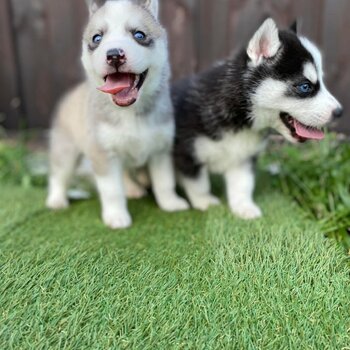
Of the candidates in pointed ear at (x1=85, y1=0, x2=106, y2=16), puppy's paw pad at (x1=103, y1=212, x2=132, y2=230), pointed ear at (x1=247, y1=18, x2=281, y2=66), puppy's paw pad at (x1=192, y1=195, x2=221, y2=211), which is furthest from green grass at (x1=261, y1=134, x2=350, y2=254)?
pointed ear at (x1=85, y1=0, x2=106, y2=16)

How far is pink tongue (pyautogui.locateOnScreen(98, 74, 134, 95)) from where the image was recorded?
2379mm

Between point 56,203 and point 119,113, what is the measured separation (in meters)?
0.99

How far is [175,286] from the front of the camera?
211 cm

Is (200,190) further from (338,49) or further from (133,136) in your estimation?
(338,49)

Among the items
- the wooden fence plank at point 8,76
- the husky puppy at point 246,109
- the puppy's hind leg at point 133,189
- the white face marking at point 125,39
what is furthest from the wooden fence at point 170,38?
the white face marking at point 125,39

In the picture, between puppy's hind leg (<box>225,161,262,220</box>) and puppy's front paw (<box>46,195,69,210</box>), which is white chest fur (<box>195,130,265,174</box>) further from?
puppy's front paw (<box>46,195,69,210</box>)

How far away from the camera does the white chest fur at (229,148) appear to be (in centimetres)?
289

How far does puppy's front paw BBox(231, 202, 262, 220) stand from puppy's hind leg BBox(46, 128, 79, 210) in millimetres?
1257

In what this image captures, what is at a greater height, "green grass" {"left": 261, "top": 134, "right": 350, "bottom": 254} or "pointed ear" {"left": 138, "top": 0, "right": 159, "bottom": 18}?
"pointed ear" {"left": 138, "top": 0, "right": 159, "bottom": 18}

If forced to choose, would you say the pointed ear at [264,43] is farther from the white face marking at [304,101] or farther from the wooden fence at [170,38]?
the wooden fence at [170,38]

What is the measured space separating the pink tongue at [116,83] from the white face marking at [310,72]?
39.4 inches

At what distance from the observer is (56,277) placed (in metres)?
2.16

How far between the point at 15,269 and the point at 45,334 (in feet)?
1.65

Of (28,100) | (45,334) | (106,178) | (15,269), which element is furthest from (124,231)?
(28,100)
